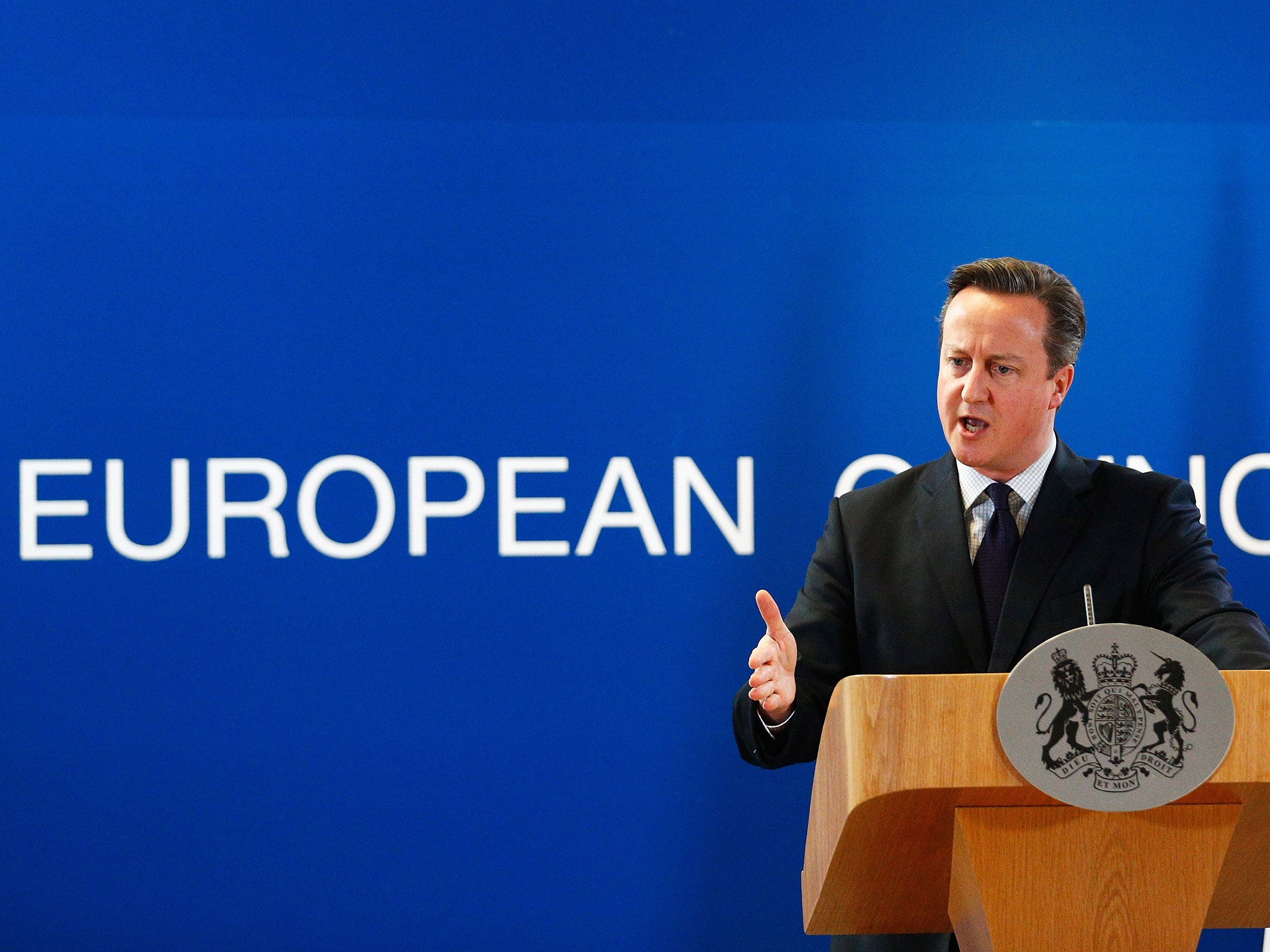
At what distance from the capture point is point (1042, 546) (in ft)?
5.35

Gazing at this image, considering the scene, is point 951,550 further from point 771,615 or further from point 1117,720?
point 1117,720

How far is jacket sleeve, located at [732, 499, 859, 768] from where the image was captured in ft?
5.15

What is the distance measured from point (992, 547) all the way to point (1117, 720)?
2.42 ft

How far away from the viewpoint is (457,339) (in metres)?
2.45

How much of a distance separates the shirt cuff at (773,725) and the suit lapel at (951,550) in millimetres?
275

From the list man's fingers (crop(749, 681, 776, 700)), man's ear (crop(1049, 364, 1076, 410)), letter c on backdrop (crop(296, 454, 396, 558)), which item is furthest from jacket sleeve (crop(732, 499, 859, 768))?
letter c on backdrop (crop(296, 454, 396, 558))

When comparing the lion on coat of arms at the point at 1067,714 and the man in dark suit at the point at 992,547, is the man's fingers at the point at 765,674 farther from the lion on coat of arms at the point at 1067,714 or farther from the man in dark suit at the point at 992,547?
the lion on coat of arms at the point at 1067,714

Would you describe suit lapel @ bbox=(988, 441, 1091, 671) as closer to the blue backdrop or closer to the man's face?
the man's face

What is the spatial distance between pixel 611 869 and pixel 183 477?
1.20 m

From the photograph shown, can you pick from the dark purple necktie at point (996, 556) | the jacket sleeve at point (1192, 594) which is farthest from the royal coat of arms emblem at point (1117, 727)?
the dark purple necktie at point (996, 556)

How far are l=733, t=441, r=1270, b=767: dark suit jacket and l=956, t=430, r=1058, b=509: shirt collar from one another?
0.01 metres

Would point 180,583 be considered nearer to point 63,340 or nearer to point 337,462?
point 337,462

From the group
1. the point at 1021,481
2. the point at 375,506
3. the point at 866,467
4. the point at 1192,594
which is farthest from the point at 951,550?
the point at 375,506

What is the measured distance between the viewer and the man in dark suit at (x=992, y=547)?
1.59 meters
